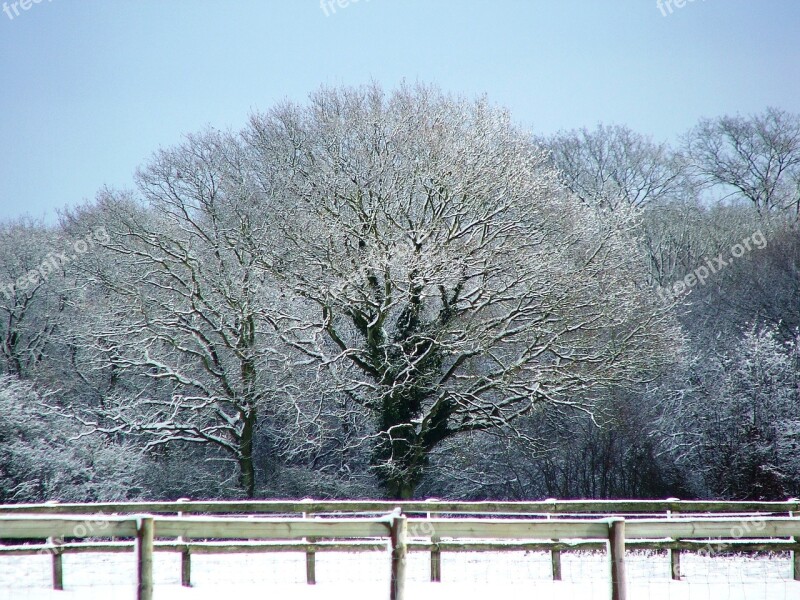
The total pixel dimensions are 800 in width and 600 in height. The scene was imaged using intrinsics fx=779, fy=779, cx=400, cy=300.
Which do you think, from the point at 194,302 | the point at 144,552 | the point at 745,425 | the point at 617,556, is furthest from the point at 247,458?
the point at 617,556

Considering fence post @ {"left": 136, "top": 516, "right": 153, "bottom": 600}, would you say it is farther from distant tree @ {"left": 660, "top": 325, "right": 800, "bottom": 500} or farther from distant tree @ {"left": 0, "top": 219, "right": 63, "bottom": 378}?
distant tree @ {"left": 0, "top": 219, "right": 63, "bottom": 378}

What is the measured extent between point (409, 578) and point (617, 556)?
14.7 ft

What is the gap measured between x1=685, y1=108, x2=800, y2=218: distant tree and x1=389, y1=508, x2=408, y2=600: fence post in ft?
115

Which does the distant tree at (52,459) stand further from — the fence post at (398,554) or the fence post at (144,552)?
the fence post at (398,554)

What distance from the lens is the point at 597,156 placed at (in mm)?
39062

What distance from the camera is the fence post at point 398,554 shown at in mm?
6562

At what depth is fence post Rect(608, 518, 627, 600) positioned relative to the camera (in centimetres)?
670

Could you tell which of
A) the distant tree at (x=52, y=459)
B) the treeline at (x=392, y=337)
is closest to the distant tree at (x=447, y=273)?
the treeline at (x=392, y=337)

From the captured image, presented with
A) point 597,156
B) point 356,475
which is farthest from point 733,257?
point 356,475

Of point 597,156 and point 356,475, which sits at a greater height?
point 597,156

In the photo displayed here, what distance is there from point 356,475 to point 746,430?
11414 mm

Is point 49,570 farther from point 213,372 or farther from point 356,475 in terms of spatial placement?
point 356,475

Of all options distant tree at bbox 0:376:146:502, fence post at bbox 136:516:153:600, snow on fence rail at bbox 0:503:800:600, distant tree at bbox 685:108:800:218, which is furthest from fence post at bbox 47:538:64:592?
distant tree at bbox 685:108:800:218

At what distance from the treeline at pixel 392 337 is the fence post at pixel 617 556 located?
1265cm
